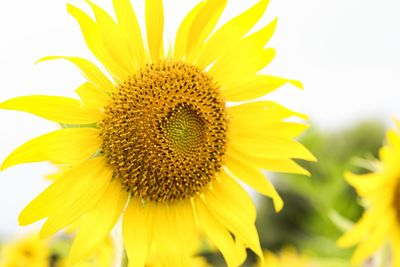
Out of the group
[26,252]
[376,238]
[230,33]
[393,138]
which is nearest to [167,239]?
[230,33]

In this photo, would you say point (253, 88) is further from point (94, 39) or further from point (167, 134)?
point (94, 39)

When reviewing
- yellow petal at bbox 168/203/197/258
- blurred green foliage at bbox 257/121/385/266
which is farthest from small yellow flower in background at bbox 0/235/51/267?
blurred green foliage at bbox 257/121/385/266

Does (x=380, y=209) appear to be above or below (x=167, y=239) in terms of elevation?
below

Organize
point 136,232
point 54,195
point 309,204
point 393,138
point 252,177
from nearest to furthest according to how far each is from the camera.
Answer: point 54,195 < point 136,232 < point 252,177 < point 393,138 < point 309,204

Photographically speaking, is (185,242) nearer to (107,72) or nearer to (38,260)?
(107,72)

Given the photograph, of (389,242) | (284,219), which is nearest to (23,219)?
(389,242)

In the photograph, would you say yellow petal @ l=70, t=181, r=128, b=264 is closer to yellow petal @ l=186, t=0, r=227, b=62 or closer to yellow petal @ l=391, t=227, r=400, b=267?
yellow petal @ l=186, t=0, r=227, b=62
